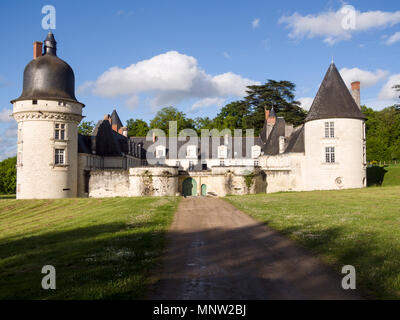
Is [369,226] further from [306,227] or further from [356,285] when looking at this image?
[356,285]

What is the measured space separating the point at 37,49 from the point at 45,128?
7.07 metres

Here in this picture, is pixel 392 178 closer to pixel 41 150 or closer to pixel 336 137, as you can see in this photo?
pixel 336 137

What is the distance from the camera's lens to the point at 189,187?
3534 centimetres

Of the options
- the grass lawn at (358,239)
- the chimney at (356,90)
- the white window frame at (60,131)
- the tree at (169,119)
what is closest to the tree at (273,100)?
the tree at (169,119)

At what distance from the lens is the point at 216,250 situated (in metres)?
8.42

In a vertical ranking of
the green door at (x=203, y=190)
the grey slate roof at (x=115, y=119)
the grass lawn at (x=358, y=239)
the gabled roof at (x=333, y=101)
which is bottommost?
the grass lawn at (x=358, y=239)

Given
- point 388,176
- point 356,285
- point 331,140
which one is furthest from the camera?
point 388,176

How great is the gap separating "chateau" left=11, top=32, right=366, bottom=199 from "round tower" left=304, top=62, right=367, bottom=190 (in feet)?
0.27

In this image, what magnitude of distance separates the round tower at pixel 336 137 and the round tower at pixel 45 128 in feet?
70.6

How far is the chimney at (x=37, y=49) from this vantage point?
30969 millimetres

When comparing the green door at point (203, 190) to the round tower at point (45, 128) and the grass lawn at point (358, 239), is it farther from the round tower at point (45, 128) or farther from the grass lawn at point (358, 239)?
the grass lawn at point (358, 239)

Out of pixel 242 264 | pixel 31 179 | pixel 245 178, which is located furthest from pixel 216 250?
pixel 31 179

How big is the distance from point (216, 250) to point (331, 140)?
25.8 meters

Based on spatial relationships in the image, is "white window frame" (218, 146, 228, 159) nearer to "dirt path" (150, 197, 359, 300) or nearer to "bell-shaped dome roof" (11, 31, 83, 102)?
"bell-shaped dome roof" (11, 31, 83, 102)
